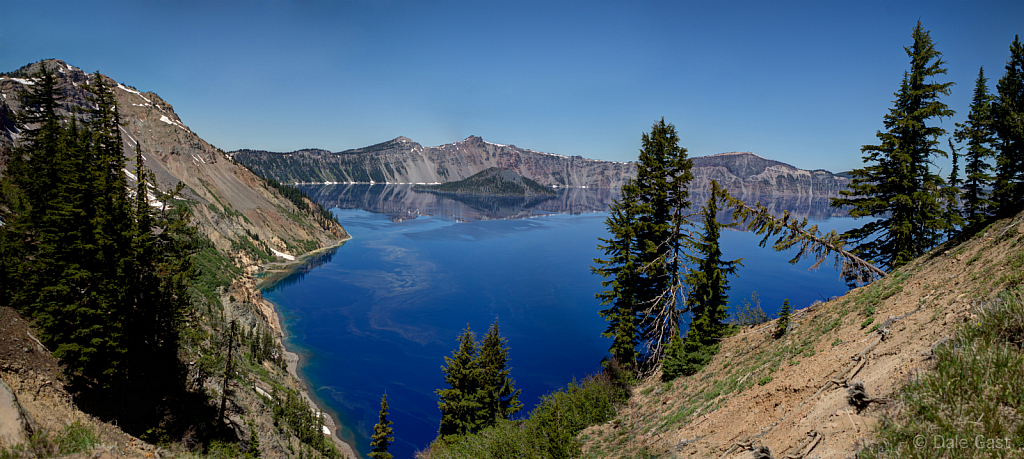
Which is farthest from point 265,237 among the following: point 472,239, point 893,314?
point 893,314

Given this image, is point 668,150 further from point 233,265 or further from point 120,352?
point 233,265

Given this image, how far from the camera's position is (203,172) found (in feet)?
439

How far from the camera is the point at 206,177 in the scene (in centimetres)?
13275

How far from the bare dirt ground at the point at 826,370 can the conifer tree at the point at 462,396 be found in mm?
14309

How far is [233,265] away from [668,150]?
107 m

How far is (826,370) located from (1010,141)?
16.1 m

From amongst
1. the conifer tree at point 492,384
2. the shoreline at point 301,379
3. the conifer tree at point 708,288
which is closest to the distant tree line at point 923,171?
the conifer tree at point 708,288

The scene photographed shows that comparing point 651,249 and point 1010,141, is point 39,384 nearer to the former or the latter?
point 651,249

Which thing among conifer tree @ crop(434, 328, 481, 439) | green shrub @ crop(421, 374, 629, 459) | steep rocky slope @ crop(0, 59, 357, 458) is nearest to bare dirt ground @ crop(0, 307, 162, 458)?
steep rocky slope @ crop(0, 59, 357, 458)

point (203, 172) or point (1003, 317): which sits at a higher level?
point (203, 172)

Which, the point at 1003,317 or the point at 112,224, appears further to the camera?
the point at 112,224

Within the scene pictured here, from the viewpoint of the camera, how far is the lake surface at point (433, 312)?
53.5 m

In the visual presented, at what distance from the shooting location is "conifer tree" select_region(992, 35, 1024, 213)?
17.2m

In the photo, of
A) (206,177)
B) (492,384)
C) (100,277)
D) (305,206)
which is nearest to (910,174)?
(492,384)
